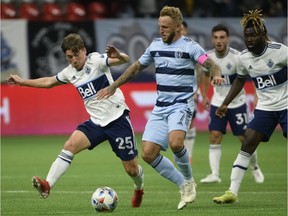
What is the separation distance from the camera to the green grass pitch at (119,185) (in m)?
10.4

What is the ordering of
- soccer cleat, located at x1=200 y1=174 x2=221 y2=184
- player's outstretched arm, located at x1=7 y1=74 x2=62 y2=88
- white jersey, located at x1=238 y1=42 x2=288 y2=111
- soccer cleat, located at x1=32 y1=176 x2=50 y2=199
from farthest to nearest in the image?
soccer cleat, located at x1=200 y1=174 x2=221 y2=184 → player's outstretched arm, located at x1=7 y1=74 x2=62 y2=88 → white jersey, located at x1=238 y1=42 x2=288 y2=111 → soccer cleat, located at x1=32 y1=176 x2=50 y2=199

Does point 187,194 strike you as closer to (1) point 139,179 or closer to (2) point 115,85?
(1) point 139,179

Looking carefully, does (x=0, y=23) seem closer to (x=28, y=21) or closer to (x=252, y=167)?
(x=28, y=21)

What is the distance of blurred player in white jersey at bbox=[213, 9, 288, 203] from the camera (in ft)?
35.3

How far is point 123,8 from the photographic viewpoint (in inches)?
1083

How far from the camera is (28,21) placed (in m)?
24.7

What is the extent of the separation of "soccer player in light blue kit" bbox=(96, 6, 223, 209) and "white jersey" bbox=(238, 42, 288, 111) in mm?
852

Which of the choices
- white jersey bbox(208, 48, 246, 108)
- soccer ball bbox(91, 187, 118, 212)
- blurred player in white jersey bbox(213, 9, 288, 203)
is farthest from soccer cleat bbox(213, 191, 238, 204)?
white jersey bbox(208, 48, 246, 108)

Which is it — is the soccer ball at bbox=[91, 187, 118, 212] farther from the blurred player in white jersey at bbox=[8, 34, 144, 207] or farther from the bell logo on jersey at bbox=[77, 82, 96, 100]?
the bell logo on jersey at bbox=[77, 82, 96, 100]

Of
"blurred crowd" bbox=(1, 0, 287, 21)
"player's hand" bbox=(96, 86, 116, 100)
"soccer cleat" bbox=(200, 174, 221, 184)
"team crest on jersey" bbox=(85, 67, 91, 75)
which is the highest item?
"team crest on jersey" bbox=(85, 67, 91, 75)

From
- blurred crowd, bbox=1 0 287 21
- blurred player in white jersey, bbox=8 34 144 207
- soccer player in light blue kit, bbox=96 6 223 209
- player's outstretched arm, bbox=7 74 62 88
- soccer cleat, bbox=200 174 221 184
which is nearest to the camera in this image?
soccer player in light blue kit, bbox=96 6 223 209

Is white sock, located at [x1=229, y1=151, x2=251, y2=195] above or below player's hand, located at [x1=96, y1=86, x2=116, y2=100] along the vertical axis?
below

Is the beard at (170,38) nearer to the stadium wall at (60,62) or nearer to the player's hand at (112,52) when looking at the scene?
the player's hand at (112,52)

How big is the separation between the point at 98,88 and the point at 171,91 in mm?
982
